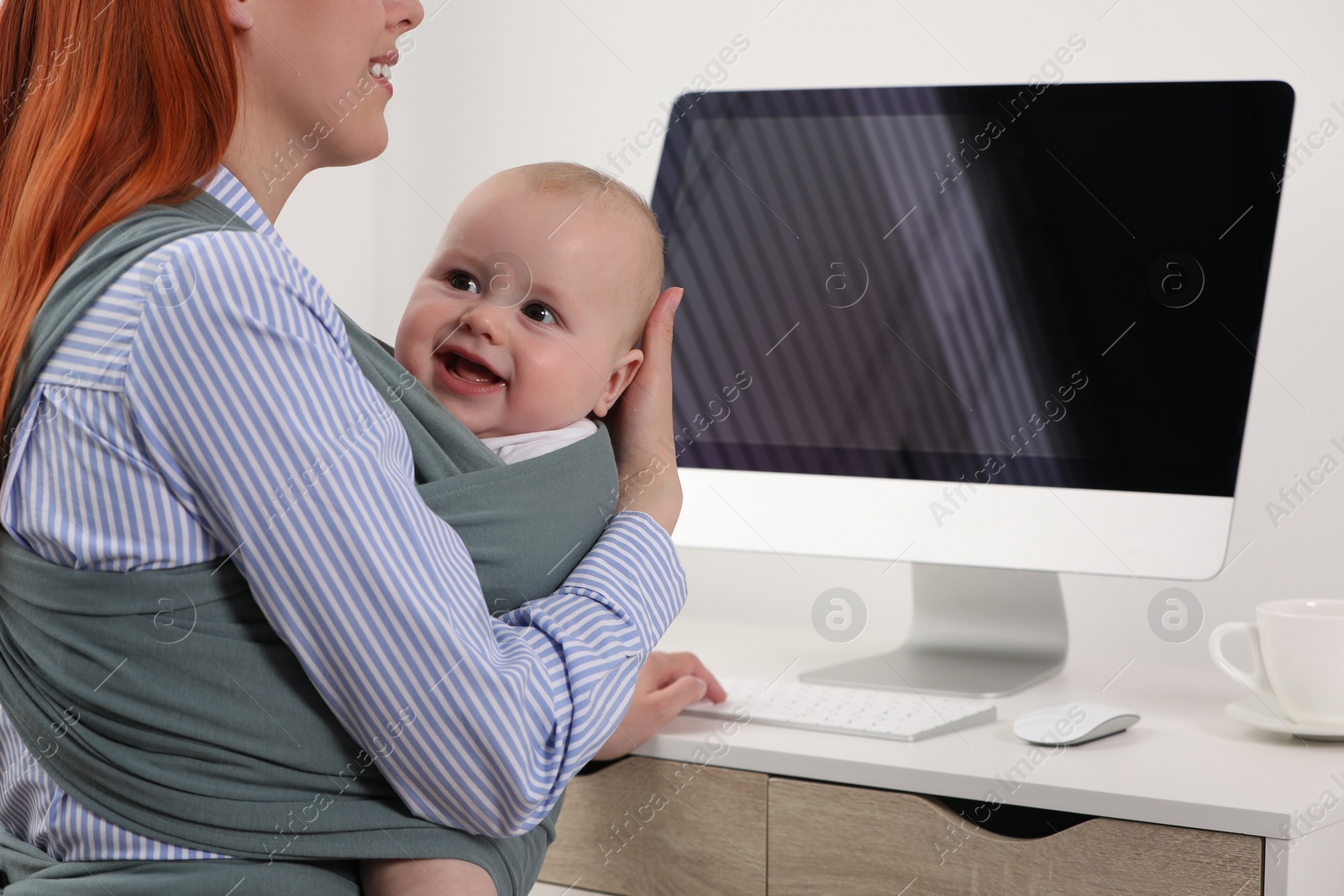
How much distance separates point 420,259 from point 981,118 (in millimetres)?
1284

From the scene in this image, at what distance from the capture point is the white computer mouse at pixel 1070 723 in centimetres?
108

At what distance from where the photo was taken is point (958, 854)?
1.01m

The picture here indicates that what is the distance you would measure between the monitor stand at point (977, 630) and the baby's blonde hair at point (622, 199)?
51cm

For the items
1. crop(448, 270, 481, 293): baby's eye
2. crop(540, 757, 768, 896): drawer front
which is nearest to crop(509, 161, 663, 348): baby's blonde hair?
crop(448, 270, 481, 293): baby's eye

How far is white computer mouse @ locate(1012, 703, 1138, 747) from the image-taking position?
1.08 m

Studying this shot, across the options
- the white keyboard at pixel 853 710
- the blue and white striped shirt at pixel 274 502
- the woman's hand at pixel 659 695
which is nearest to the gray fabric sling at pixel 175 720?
A: the blue and white striped shirt at pixel 274 502

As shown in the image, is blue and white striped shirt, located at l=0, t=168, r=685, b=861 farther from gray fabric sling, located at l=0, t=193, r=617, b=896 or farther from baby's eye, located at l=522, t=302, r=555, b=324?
baby's eye, located at l=522, t=302, r=555, b=324

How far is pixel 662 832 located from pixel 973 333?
0.68m

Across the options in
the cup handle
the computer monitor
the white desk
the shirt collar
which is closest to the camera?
the shirt collar

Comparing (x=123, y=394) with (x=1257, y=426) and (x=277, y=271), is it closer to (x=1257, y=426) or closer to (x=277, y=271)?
(x=277, y=271)

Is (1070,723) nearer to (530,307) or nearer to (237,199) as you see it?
(530,307)

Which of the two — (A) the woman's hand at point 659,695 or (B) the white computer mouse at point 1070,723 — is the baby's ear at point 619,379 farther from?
(B) the white computer mouse at point 1070,723

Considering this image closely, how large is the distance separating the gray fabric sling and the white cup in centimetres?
85

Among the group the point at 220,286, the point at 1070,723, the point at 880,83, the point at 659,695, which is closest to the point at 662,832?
the point at 659,695
